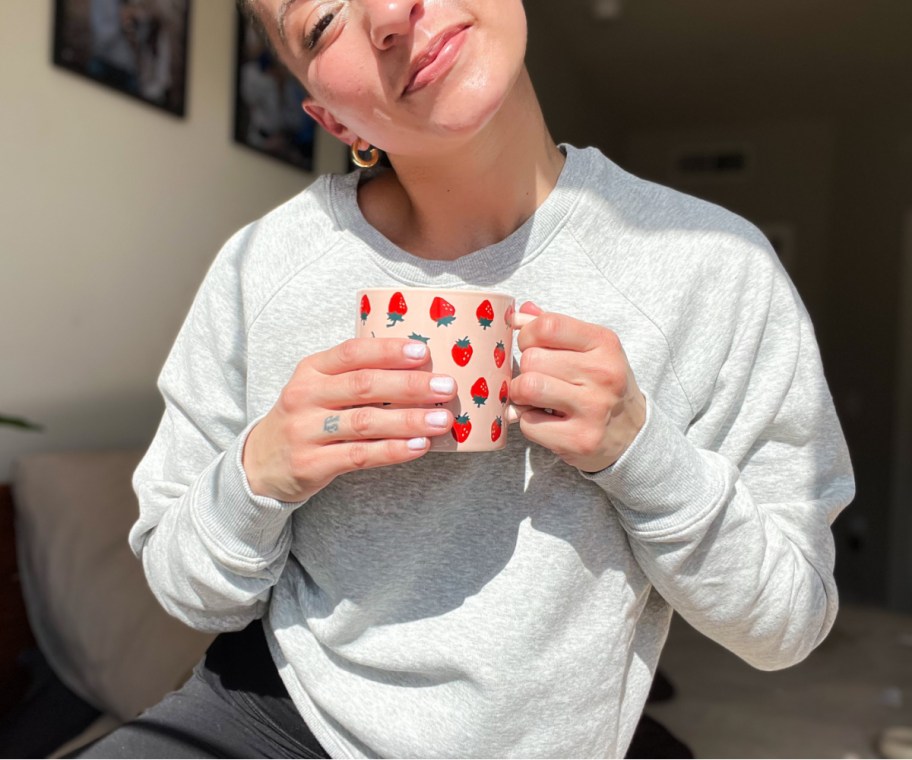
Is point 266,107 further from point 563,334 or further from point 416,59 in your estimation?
point 563,334

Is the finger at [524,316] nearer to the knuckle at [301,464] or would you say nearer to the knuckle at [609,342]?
the knuckle at [609,342]

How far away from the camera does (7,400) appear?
168 centimetres

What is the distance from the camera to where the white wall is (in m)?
1.67

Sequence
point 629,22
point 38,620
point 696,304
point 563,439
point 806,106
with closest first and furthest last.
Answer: point 563,439 → point 696,304 → point 38,620 → point 629,22 → point 806,106

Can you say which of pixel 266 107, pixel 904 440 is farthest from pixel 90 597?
pixel 904 440

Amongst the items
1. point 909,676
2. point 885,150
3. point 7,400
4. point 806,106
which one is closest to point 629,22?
point 806,106

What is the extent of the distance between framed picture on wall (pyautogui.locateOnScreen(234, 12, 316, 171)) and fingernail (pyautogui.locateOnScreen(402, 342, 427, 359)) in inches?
73.7

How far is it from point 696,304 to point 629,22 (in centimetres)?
363

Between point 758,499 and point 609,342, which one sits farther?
point 758,499

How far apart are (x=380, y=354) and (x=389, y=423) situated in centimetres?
5

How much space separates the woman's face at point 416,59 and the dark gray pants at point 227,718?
23.8 inches

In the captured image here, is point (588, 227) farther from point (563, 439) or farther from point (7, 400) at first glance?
point (7, 400)

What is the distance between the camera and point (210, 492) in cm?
77

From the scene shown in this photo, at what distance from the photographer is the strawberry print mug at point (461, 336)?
2.09ft
